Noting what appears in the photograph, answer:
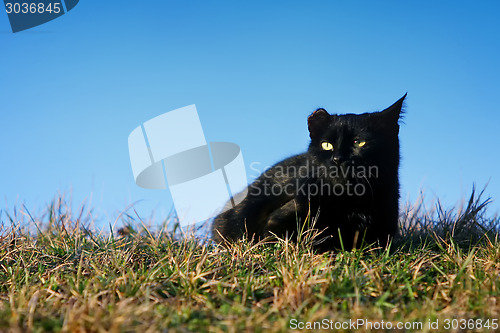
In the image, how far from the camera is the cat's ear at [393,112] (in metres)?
3.83

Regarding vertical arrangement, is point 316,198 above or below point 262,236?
above

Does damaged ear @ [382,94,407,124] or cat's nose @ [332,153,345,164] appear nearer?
cat's nose @ [332,153,345,164]

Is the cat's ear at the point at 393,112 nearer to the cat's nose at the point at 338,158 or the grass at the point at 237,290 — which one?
the cat's nose at the point at 338,158

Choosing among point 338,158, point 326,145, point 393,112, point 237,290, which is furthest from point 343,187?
point 237,290

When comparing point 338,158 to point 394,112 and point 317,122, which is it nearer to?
point 317,122

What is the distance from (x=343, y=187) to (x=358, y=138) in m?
0.48

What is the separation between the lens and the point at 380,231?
396 cm

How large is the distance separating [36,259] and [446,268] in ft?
11.9

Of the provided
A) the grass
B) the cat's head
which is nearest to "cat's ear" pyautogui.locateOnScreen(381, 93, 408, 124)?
the cat's head

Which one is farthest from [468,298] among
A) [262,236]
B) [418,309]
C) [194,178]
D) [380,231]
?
[194,178]

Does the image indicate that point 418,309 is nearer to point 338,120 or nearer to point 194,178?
point 338,120

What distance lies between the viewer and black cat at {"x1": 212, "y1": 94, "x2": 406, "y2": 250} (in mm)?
3777

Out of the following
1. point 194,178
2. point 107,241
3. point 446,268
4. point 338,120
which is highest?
point 338,120
